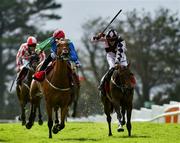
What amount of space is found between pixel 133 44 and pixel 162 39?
3467 mm

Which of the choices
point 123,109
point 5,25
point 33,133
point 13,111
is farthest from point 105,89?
point 5,25

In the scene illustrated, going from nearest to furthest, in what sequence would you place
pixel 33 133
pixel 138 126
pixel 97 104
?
pixel 33 133
pixel 138 126
pixel 97 104

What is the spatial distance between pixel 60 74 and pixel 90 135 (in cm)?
222

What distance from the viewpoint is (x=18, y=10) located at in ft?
279

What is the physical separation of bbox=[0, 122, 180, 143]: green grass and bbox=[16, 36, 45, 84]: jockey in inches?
71.8

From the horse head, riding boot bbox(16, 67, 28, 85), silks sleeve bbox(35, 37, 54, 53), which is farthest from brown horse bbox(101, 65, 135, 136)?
riding boot bbox(16, 67, 28, 85)

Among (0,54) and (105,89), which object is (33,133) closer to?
(105,89)

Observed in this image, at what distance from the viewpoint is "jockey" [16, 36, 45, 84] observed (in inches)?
1018

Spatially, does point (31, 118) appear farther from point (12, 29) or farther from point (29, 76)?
point (12, 29)

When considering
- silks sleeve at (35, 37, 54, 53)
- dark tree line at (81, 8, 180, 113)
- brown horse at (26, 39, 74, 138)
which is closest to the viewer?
brown horse at (26, 39, 74, 138)

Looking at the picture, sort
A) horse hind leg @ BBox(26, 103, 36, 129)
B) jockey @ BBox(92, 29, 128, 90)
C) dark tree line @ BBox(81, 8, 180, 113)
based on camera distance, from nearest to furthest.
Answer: jockey @ BBox(92, 29, 128, 90), horse hind leg @ BBox(26, 103, 36, 129), dark tree line @ BBox(81, 8, 180, 113)

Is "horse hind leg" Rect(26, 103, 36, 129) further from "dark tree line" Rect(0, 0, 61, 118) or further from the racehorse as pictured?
"dark tree line" Rect(0, 0, 61, 118)

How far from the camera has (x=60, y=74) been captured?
21094 mm

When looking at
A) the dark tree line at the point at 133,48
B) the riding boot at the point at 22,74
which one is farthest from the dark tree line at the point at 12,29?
the riding boot at the point at 22,74
